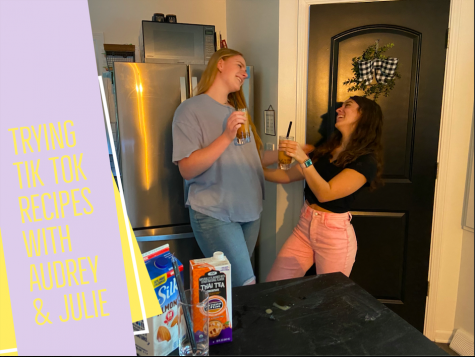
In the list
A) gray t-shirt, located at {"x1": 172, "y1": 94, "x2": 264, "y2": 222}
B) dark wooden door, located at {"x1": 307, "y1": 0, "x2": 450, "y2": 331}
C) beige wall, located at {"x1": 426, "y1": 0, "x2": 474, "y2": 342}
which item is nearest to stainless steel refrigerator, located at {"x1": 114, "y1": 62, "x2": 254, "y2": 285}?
dark wooden door, located at {"x1": 307, "y1": 0, "x2": 450, "y2": 331}

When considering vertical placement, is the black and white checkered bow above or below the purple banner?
above

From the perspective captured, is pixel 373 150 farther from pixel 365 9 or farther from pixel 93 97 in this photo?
pixel 93 97

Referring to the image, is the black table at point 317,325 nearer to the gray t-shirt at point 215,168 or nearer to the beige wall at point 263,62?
the gray t-shirt at point 215,168

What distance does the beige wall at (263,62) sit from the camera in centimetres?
219

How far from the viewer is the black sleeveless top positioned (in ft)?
5.51

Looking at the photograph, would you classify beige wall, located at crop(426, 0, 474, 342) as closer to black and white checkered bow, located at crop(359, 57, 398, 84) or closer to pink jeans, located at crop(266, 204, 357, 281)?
black and white checkered bow, located at crop(359, 57, 398, 84)

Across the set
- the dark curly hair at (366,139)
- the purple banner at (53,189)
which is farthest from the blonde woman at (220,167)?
the purple banner at (53,189)

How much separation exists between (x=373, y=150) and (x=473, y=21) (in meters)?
1.37

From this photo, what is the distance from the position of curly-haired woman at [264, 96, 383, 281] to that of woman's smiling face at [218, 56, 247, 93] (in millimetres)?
372

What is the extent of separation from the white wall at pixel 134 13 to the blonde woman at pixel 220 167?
1.48 meters

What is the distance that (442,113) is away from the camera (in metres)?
2.00

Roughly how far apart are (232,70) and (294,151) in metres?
0.47

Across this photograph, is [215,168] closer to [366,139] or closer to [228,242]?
[228,242]

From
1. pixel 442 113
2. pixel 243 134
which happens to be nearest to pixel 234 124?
pixel 243 134
